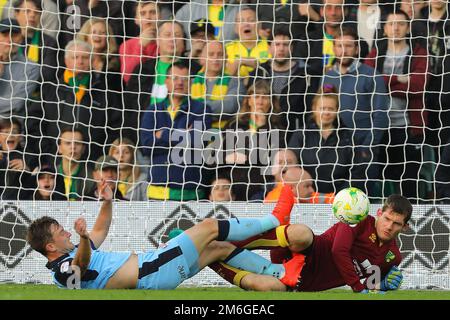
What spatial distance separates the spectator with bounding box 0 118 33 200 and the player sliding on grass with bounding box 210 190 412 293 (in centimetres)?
293

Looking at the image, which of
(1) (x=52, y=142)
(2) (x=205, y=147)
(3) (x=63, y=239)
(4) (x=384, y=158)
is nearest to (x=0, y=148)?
(1) (x=52, y=142)

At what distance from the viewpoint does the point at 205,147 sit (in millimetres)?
10828

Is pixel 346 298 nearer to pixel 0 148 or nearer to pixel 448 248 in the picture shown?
pixel 448 248

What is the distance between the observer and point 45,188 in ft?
34.4

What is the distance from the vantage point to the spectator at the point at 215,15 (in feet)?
36.8

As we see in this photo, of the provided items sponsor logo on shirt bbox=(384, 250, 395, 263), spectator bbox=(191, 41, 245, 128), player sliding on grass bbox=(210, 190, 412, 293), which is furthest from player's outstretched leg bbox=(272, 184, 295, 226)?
spectator bbox=(191, 41, 245, 128)

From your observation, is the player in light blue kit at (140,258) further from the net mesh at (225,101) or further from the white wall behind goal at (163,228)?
the net mesh at (225,101)

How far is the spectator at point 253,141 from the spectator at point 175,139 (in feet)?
0.99

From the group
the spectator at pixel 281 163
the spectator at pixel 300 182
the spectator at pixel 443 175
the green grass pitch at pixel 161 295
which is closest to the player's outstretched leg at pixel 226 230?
the green grass pitch at pixel 161 295

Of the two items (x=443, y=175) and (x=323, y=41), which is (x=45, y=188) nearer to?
(x=323, y=41)

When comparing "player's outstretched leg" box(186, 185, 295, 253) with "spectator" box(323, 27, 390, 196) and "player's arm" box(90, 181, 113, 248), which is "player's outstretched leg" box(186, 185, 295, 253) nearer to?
"player's arm" box(90, 181, 113, 248)

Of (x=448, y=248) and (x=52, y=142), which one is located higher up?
(x=52, y=142)

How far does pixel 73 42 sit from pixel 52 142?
106 cm

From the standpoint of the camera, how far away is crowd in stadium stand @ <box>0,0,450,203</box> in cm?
1063
